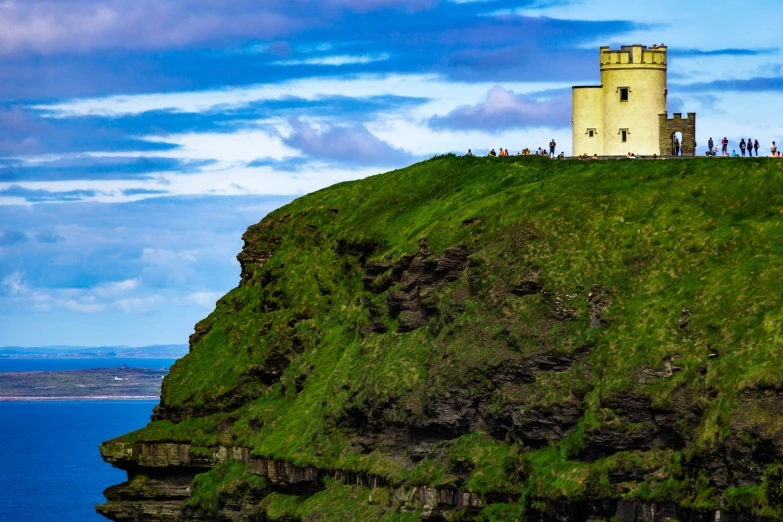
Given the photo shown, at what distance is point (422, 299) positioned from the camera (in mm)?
138750

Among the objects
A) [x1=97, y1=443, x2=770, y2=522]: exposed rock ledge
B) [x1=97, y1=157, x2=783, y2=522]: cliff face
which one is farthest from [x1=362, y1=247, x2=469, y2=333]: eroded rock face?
[x1=97, y1=443, x2=770, y2=522]: exposed rock ledge

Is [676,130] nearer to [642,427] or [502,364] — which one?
[502,364]

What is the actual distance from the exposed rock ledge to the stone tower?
140 ft

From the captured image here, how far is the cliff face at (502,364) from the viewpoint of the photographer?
109938 mm

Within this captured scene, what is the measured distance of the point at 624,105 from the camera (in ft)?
525

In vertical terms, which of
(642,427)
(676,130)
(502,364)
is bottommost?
(642,427)

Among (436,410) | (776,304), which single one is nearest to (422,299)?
(436,410)

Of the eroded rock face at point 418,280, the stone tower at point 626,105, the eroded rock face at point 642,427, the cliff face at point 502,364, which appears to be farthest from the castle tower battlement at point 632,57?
the eroded rock face at point 642,427

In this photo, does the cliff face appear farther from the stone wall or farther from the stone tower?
the stone wall

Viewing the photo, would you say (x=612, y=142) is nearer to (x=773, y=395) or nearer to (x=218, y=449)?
(x=218, y=449)

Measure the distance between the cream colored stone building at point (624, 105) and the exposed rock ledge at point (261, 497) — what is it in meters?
42.6

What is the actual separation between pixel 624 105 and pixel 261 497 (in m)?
50.1

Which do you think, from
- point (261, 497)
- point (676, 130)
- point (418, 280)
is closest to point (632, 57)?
point (676, 130)

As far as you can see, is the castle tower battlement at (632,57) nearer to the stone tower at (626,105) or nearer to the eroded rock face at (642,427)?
the stone tower at (626,105)
